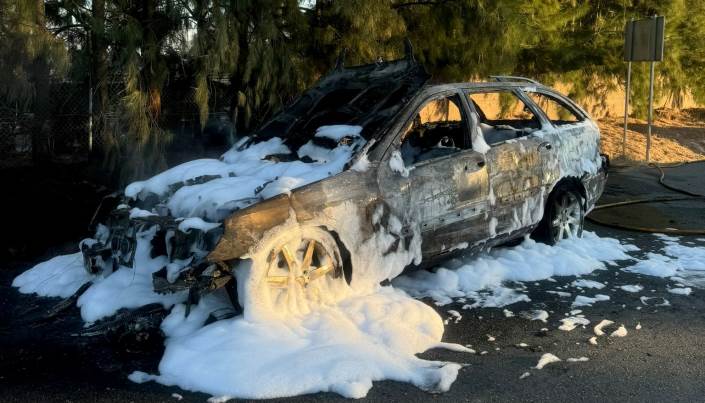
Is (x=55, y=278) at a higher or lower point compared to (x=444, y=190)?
lower

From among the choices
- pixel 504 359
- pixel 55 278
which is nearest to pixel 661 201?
pixel 504 359

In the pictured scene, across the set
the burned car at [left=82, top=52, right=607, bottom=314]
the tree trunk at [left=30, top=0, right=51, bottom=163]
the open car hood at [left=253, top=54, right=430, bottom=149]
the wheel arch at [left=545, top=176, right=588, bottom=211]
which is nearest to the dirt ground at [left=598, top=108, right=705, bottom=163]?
the wheel arch at [left=545, top=176, right=588, bottom=211]

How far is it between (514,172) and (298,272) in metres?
2.20

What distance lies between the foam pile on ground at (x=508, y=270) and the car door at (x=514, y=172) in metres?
0.26

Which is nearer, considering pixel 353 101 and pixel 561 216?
pixel 353 101

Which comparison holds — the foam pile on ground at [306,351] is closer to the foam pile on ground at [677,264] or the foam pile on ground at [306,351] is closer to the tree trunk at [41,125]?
the foam pile on ground at [677,264]

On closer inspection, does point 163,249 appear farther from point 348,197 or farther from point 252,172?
point 348,197

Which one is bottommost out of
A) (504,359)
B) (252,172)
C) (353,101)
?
(504,359)

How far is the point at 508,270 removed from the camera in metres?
Result: 5.70

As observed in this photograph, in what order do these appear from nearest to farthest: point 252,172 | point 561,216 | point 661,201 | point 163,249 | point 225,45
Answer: point 163,249 < point 252,172 < point 561,216 < point 225,45 < point 661,201

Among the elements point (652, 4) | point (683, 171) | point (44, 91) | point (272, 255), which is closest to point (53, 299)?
point (272, 255)

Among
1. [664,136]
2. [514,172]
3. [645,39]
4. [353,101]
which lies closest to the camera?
[353,101]

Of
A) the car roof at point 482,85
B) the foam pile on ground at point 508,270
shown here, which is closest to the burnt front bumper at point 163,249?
the foam pile on ground at point 508,270

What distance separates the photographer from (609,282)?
559 cm
